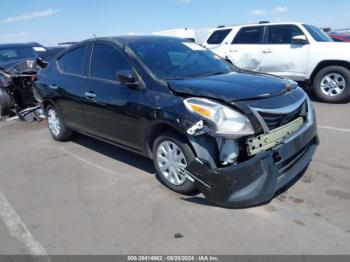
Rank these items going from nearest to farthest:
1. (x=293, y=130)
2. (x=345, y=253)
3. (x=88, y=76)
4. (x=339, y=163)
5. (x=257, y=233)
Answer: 1. (x=345, y=253)
2. (x=257, y=233)
3. (x=293, y=130)
4. (x=339, y=163)
5. (x=88, y=76)

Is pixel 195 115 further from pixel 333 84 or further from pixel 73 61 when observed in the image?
pixel 333 84

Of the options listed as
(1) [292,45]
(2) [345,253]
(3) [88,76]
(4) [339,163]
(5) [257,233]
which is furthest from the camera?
(1) [292,45]

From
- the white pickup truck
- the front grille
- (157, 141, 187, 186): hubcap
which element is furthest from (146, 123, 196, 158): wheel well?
the white pickup truck

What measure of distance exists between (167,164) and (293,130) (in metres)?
1.36

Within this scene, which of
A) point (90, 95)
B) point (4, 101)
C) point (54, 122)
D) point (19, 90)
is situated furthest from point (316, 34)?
point (4, 101)

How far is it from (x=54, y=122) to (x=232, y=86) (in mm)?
3810

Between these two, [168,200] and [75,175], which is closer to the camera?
[168,200]

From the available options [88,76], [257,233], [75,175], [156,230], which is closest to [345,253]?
[257,233]

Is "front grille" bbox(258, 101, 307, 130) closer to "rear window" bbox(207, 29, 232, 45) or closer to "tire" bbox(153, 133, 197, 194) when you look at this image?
"tire" bbox(153, 133, 197, 194)

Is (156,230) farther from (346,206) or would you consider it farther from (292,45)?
(292,45)

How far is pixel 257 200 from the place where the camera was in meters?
3.33

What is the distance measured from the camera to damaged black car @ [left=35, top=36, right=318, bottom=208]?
3350 mm

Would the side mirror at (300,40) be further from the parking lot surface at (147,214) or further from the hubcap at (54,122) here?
the hubcap at (54,122)

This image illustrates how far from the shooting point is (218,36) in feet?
32.9
